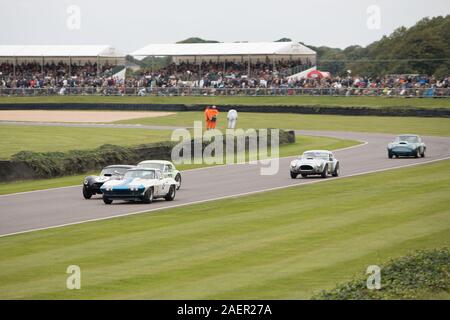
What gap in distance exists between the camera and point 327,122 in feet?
225

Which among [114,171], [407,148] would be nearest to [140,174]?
[114,171]

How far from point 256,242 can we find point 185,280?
168 inches

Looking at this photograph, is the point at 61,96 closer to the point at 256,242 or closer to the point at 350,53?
the point at 256,242

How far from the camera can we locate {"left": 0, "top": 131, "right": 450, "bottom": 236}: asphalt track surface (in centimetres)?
2516

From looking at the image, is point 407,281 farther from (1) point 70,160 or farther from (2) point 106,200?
(1) point 70,160

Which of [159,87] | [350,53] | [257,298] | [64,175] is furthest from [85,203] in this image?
[350,53]

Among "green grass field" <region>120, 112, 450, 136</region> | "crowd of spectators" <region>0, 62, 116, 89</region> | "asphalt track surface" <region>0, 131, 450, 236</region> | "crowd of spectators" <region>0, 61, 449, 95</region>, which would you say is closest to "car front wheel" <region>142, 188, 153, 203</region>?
"asphalt track surface" <region>0, 131, 450, 236</region>

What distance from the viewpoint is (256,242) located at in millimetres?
20297

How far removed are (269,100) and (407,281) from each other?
217 ft

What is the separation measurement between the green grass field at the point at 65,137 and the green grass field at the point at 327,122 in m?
8.84

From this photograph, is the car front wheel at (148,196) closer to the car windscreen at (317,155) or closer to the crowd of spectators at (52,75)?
the car windscreen at (317,155)

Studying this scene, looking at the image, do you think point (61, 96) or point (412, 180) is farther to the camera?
point (61, 96)

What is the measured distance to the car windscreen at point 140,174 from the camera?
28969 mm

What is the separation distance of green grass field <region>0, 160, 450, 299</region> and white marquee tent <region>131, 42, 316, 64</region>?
63586 millimetres
